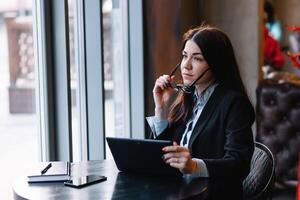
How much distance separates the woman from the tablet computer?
0.05m

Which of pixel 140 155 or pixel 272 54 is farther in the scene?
pixel 272 54

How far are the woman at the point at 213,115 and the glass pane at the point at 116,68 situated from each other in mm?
1253

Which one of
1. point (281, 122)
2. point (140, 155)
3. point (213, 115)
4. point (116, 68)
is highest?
point (116, 68)

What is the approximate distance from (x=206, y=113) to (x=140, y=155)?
30 cm

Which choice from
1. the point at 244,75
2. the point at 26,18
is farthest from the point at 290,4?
the point at 26,18

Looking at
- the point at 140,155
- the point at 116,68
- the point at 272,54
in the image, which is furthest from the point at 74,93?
the point at 272,54

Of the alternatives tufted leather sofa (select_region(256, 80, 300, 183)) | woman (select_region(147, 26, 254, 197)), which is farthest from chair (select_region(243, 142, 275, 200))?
tufted leather sofa (select_region(256, 80, 300, 183))

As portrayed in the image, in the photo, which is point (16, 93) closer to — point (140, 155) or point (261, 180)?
point (140, 155)

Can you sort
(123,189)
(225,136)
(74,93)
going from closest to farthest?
(123,189) < (225,136) < (74,93)

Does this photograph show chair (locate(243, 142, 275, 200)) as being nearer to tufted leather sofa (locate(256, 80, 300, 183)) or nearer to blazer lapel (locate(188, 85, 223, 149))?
blazer lapel (locate(188, 85, 223, 149))

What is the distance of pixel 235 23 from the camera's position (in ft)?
11.5

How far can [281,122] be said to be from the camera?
3275mm

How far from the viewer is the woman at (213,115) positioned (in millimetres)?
1517

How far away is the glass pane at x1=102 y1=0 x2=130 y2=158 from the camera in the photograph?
2990mm
